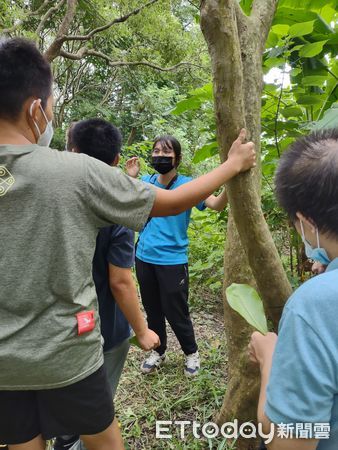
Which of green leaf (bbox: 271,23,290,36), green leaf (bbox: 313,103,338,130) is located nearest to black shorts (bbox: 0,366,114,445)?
green leaf (bbox: 313,103,338,130)

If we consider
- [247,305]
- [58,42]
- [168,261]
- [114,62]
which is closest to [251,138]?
[247,305]

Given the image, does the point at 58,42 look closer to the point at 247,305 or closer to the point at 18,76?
the point at 18,76

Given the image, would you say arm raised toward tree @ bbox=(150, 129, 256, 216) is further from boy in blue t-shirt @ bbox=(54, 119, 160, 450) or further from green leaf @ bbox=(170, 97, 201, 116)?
green leaf @ bbox=(170, 97, 201, 116)

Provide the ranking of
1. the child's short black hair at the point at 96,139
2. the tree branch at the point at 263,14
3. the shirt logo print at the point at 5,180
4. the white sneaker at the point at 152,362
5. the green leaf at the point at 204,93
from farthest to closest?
the white sneaker at the point at 152,362, the green leaf at the point at 204,93, the child's short black hair at the point at 96,139, the tree branch at the point at 263,14, the shirt logo print at the point at 5,180

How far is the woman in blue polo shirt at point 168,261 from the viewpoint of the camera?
8.22ft

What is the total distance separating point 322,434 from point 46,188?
2.72 ft

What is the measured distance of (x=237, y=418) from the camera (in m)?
1.74

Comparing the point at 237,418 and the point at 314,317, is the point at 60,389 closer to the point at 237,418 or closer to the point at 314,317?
the point at 314,317

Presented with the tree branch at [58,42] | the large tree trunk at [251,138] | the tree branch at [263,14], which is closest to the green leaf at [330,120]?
the large tree trunk at [251,138]

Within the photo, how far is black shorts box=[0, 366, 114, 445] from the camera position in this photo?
1114mm

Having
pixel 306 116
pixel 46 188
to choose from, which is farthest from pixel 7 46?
pixel 306 116

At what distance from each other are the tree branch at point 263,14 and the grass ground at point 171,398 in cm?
183

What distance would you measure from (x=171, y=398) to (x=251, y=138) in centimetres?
172

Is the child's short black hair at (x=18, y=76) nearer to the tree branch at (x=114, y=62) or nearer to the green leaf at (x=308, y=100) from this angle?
the green leaf at (x=308, y=100)
